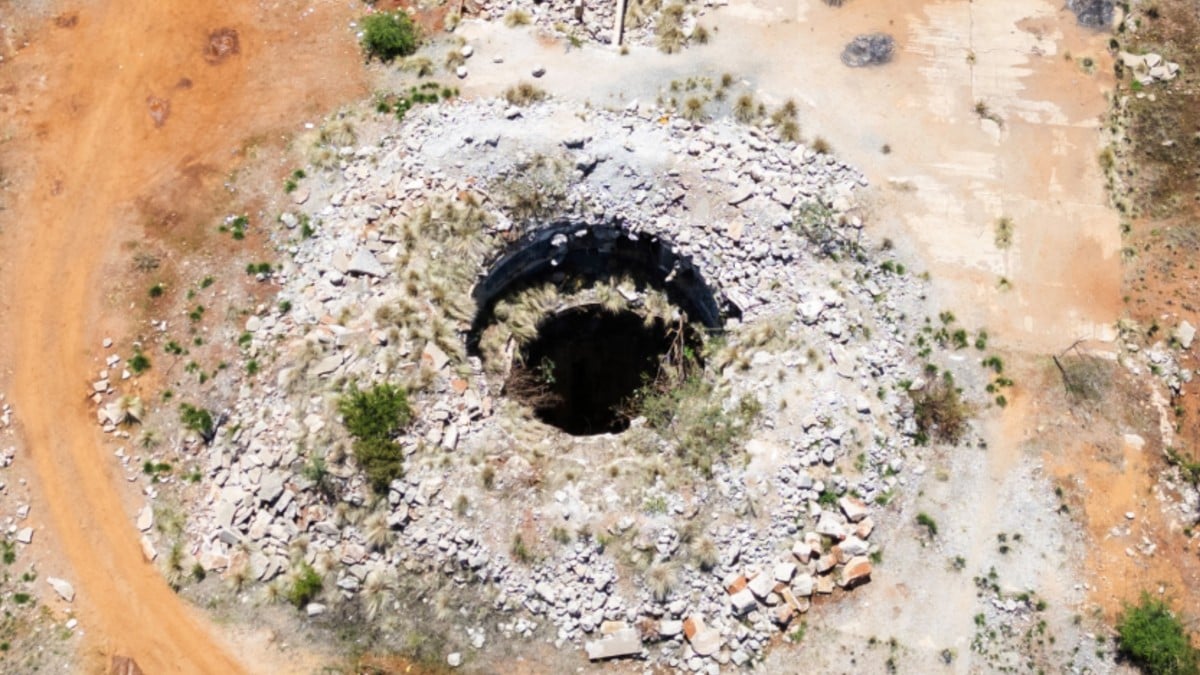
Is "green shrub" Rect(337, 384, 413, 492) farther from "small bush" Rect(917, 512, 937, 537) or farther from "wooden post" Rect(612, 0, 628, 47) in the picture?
"wooden post" Rect(612, 0, 628, 47)

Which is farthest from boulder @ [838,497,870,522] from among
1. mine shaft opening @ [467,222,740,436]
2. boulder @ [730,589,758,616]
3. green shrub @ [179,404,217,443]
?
green shrub @ [179,404,217,443]

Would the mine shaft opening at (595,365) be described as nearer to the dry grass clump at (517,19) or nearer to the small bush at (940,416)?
the small bush at (940,416)

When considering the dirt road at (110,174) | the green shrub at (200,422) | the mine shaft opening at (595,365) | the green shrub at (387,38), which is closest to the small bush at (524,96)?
the green shrub at (387,38)

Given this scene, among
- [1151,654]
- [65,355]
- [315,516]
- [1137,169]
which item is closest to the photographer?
[1151,654]

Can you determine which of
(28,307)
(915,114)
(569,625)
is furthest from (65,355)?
(915,114)

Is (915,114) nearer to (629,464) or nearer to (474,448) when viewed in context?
(629,464)

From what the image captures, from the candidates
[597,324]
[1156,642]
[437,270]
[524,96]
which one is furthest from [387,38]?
[1156,642]
